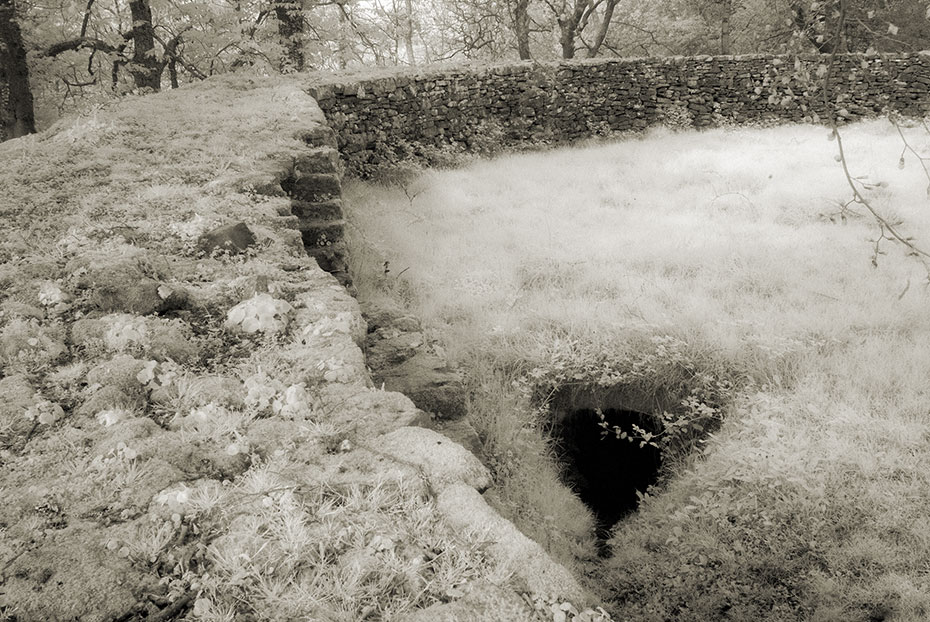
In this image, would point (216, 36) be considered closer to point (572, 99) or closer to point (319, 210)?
point (572, 99)

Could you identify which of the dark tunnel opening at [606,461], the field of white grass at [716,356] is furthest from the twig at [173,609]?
the dark tunnel opening at [606,461]

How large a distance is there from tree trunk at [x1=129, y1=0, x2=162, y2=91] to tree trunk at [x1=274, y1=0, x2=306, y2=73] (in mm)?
2706

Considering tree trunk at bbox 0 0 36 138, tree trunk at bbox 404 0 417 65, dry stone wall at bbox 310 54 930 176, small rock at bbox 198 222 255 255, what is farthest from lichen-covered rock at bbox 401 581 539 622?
tree trunk at bbox 404 0 417 65

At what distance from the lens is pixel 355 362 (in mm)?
2391

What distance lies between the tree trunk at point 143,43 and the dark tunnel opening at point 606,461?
1124 cm

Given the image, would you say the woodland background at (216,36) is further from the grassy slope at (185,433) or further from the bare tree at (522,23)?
the grassy slope at (185,433)

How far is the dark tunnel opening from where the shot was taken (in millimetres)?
3961

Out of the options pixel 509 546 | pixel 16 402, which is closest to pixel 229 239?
pixel 16 402

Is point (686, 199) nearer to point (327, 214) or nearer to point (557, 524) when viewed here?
point (327, 214)

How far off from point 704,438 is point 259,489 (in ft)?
10.6

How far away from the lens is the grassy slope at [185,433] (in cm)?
143

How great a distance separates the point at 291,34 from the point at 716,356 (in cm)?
1332

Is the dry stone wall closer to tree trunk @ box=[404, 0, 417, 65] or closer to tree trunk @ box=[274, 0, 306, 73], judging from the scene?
tree trunk @ box=[274, 0, 306, 73]

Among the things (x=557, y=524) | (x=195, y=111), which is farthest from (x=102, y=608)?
(x=195, y=111)
